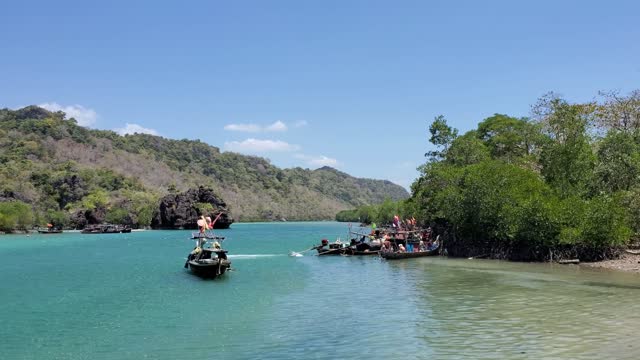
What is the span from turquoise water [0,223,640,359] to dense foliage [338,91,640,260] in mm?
4518

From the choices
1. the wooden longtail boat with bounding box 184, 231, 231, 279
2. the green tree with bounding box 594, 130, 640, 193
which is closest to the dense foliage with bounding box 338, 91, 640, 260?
the green tree with bounding box 594, 130, 640, 193

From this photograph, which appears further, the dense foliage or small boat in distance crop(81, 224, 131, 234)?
small boat in distance crop(81, 224, 131, 234)

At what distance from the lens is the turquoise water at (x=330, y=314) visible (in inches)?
909

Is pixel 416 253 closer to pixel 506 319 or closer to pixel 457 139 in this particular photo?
pixel 457 139

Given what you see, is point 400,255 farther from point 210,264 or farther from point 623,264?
point 210,264

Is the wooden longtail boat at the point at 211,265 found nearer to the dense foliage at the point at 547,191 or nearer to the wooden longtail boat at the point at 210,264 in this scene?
the wooden longtail boat at the point at 210,264

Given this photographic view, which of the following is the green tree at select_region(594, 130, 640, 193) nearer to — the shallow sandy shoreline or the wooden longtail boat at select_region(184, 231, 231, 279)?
the shallow sandy shoreline

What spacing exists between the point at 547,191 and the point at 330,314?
39480mm

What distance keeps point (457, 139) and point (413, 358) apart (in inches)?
2576

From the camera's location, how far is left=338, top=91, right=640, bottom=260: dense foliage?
53.0 m

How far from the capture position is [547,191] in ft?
202

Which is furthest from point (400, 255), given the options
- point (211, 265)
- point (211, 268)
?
point (211, 265)

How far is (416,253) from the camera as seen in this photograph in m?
66.5

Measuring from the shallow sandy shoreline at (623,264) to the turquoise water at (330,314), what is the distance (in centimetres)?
267
